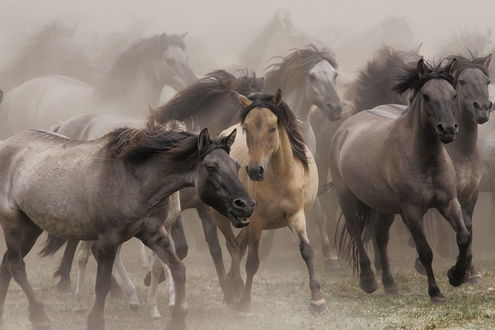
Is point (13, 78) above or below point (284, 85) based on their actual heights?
below

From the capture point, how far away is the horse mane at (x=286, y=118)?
8.44 meters

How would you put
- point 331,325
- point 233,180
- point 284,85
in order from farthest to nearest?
point 284,85 < point 331,325 < point 233,180

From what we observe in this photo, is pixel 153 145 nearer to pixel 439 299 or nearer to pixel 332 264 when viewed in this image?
pixel 439 299

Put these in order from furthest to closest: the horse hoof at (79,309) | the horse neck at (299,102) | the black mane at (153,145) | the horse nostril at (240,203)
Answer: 1. the horse neck at (299,102)
2. the horse hoof at (79,309)
3. the black mane at (153,145)
4. the horse nostril at (240,203)

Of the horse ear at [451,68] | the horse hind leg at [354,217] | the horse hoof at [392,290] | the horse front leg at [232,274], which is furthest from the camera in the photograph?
the horse hind leg at [354,217]

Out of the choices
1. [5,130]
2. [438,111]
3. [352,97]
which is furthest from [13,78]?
[438,111]

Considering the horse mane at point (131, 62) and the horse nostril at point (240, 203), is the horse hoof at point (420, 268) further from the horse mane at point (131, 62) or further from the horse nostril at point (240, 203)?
the horse mane at point (131, 62)

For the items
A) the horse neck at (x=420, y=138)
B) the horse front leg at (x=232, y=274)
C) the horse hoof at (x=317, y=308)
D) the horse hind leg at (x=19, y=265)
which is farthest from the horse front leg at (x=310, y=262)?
the horse hind leg at (x=19, y=265)

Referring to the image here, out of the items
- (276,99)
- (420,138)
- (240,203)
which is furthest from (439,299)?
(240,203)

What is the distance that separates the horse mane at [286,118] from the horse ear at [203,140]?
159 centimetres

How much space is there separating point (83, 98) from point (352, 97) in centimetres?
424

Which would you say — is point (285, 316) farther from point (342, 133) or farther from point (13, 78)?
point (13, 78)

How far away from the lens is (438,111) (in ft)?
27.0

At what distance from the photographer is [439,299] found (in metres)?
8.43
